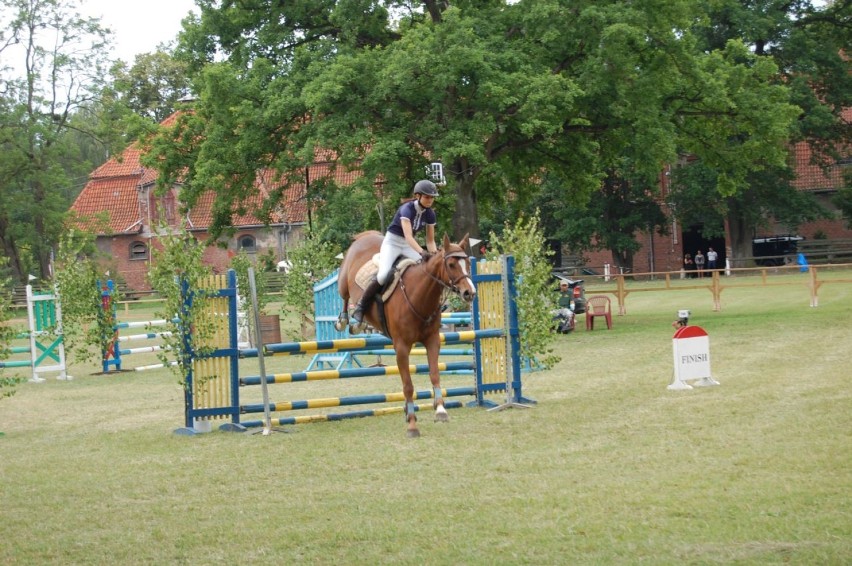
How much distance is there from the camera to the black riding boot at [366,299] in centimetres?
1232

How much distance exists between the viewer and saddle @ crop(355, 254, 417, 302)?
12.1 metres

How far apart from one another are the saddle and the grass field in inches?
62.8

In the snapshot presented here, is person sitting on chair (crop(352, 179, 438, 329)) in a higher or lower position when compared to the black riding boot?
higher

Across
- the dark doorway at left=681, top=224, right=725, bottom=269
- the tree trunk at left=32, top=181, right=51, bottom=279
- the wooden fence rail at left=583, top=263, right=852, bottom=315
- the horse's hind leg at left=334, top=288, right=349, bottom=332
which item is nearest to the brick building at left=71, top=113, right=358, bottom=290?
the tree trunk at left=32, top=181, right=51, bottom=279

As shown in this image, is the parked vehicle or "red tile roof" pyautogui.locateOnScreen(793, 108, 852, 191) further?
the parked vehicle

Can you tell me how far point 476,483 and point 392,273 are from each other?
13.4 ft

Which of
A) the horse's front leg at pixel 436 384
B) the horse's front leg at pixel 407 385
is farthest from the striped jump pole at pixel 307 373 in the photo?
the horse's front leg at pixel 436 384

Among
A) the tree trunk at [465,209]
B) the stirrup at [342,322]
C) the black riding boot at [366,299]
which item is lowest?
the stirrup at [342,322]

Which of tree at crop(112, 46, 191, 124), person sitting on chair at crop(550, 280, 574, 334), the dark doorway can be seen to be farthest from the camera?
tree at crop(112, 46, 191, 124)

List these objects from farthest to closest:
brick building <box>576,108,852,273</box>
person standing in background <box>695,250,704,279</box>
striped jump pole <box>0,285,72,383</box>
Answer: person standing in background <box>695,250,704,279</box>
brick building <box>576,108,852,273</box>
striped jump pole <box>0,285,72,383</box>

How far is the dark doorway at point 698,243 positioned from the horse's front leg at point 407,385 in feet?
183

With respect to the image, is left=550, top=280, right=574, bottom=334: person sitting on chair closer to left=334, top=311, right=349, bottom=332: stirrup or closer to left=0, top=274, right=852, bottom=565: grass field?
left=0, top=274, right=852, bottom=565: grass field

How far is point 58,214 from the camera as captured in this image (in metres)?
61.9

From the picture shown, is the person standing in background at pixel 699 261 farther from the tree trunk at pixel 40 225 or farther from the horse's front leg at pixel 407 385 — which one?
the horse's front leg at pixel 407 385
